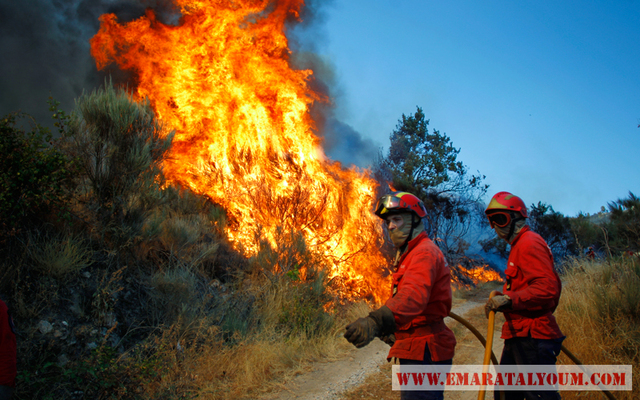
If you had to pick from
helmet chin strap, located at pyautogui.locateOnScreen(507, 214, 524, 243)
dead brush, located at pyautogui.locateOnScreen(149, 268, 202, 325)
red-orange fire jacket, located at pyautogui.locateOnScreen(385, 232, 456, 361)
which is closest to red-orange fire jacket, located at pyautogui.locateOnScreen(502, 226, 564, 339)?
helmet chin strap, located at pyautogui.locateOnScreen(507, 214, 524, 243)

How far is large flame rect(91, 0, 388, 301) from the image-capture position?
1187 centimetres

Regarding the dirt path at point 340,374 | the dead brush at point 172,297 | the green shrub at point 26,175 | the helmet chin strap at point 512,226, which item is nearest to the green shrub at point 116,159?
the green shrub at point 26,175

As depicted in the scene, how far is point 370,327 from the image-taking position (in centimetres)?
204

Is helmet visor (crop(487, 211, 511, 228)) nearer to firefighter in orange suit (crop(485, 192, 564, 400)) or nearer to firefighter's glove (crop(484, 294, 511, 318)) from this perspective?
firefighter in orange suit (crop(485, 192, 564, 400))

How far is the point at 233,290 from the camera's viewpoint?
814 centimetres

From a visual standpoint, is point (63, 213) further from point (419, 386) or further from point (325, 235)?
point (325, 235)

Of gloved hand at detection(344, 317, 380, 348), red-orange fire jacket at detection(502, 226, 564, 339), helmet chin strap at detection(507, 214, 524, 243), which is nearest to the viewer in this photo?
gloved hand at detection(344, 317, 380, 348)

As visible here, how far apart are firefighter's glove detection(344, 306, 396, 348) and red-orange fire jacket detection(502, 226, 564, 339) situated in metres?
1.57

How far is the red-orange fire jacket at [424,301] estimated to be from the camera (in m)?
2.26

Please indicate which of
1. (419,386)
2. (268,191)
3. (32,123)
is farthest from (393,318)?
(268,191)

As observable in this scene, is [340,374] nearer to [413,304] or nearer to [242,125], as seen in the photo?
[413,304]

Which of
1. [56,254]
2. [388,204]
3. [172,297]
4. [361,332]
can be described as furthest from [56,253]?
[361,332]

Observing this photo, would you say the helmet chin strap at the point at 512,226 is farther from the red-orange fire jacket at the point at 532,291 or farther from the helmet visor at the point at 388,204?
the helmet visor at the point at 388,204

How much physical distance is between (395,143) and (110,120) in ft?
72.9
